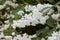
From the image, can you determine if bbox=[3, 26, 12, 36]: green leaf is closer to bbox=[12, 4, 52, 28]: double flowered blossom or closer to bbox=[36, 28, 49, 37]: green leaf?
bbox=[12, 4, 52, 28]: double flowered blossom

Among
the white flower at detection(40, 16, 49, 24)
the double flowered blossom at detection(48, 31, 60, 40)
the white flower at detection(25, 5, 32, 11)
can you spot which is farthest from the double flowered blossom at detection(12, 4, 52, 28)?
the double flowered blossom at detection(48, 31, 60, 40)

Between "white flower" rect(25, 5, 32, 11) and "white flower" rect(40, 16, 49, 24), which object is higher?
"white flower" rect(25, 5, 32, 11)

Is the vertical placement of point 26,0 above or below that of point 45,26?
above

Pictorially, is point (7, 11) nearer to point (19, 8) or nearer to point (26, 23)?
point (19, 8)

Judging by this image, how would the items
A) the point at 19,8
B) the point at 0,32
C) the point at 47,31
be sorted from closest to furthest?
the point at 47,31 → the point at 0,32 → the point at 19,8

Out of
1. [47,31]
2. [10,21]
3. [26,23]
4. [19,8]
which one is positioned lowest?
[47,31]

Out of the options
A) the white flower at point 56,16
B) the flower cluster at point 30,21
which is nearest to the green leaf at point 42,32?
the flower cluster at point 30,21

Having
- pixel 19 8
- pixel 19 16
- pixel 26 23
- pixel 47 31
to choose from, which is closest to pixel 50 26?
pixel 47 31

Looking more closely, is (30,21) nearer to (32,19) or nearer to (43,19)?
(32,19)

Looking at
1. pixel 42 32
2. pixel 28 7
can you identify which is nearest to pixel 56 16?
pixel 42 32

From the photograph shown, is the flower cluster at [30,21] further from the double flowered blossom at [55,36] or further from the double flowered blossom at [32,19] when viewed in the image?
the double flowered blossom at [55,36]

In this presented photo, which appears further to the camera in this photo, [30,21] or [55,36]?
[30,21]
